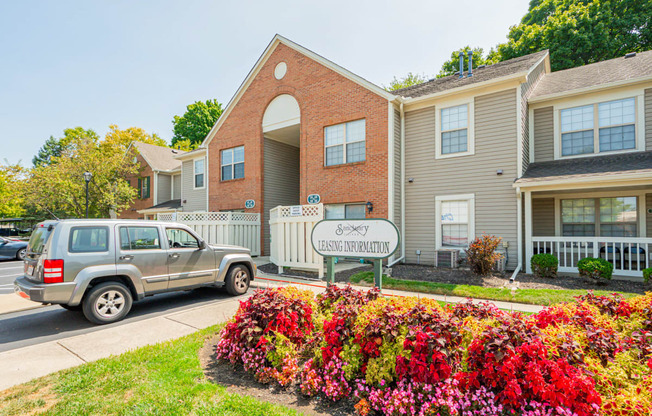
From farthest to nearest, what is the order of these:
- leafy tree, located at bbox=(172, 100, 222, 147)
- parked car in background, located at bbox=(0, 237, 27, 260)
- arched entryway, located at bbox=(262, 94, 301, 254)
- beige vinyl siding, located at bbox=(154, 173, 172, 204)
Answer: leafy tree, located at bbox=(172, 100, 222, 147) < beige vinyl siding, located at bbox=(154, 173, 172, 204) < parked car in background, located at bbox=(0, 237, 27, 260) < arched entryway, located at bbox=(262, 94, 301, 254)

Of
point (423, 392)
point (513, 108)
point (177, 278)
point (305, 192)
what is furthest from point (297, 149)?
point (423, 392)

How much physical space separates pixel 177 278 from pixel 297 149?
478 inches

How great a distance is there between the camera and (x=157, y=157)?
26.3 metres

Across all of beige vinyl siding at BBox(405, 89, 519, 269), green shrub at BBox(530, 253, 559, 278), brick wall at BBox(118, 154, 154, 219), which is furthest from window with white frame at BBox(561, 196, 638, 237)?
brick wall at BBox(118, 154, 154, 219)

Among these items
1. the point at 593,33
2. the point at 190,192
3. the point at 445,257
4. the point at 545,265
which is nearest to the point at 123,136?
the point at 190,192

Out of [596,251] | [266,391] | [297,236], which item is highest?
[297,236]

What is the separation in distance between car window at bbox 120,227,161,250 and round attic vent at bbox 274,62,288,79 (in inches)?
419

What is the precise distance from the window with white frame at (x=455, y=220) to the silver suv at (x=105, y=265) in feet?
26.4

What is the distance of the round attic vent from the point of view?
14709 mm

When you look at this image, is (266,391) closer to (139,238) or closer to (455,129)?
(139,238)

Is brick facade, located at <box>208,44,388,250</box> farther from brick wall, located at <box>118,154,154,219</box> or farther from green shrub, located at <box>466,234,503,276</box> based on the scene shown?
brick wall, located at <box>118,154,154,219</box>

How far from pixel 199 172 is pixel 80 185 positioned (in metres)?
9.86

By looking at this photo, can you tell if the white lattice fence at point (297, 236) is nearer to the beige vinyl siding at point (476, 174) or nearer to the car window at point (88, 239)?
the beige vinyl siding at point (476, 174)

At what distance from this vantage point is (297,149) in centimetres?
1778
